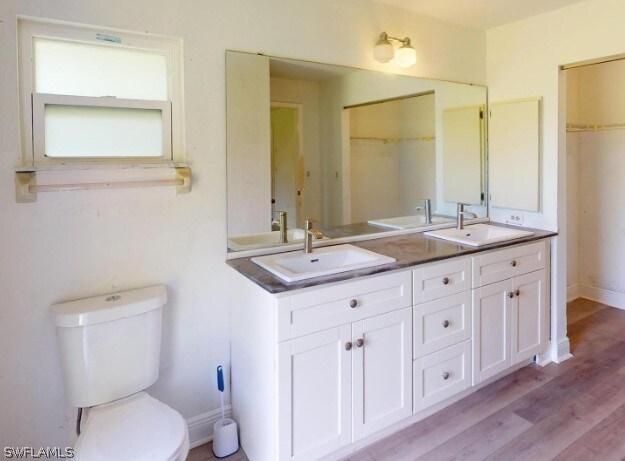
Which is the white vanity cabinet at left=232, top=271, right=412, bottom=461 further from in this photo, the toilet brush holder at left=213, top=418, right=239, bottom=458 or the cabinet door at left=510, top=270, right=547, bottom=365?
the cabinet door at left=510, top=270, right=547, bottom=365

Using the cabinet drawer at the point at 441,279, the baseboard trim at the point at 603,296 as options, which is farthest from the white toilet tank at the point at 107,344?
the baseboard trim at the point at 603,296

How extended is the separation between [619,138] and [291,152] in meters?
3.02

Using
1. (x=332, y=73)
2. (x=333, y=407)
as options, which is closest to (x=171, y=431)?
(x=333, y=407)

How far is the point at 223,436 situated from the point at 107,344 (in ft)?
2.36

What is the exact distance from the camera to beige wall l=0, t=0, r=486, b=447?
1.58 m

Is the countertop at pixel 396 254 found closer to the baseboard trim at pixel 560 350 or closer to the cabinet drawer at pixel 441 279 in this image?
the cabinet drawer at pixel 441 279

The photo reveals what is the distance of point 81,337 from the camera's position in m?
1.54

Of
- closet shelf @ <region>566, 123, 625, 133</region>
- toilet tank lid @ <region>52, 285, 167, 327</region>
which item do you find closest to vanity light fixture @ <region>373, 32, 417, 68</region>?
toilet tank lid @ <region>52, 285, 167, 327</region>

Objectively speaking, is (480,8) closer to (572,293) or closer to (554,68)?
(554,68)

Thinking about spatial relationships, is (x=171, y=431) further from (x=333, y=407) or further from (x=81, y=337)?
(x=333, y=407)

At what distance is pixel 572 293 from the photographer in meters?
3.87

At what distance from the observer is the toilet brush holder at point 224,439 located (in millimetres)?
1902

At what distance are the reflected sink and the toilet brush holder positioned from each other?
0.83 meters

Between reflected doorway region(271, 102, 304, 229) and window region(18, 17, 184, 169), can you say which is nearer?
window region(18, 17, 184, 169)
